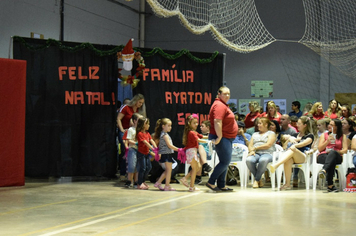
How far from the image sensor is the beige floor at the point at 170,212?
4.84 meters

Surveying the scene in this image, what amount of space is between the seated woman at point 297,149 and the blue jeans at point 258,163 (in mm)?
198

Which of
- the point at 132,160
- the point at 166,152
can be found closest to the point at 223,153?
the point at 166,152

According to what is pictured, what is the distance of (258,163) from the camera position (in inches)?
358

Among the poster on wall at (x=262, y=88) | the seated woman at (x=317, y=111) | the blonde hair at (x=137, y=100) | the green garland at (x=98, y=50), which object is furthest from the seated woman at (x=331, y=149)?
the poster on wall at (x=262, y=88)

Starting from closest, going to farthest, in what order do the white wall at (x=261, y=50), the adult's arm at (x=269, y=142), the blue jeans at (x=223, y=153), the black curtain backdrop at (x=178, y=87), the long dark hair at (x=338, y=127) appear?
the blue jeans at (x=223, y=153) → the long dark hair at (x=338, y=127) → the adult's arm at (x=269, y=142) → the black curtain backdrop at (x=178, y=87) → the white wall at (x=261, y=50)

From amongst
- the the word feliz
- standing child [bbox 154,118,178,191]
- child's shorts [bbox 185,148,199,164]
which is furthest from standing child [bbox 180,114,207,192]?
the the word feliz

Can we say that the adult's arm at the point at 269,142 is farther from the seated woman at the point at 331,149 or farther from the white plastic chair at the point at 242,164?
the seated woman at the point at 331,149

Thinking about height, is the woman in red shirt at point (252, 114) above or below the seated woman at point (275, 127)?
above

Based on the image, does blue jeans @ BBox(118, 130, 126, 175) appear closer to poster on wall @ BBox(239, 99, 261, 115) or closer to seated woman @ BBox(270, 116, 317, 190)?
seated woman @ BBox(270, 116, 317, 190)

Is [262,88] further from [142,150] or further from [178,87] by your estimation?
[142,150]

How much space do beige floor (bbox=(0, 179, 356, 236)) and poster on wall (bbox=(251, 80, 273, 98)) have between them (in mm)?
9269

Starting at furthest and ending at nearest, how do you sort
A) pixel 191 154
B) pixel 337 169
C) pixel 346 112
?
pixel 346 112
pixel 337 169
pixel 191 154

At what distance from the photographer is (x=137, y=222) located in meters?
5.23

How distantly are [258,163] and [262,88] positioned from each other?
886 cm
